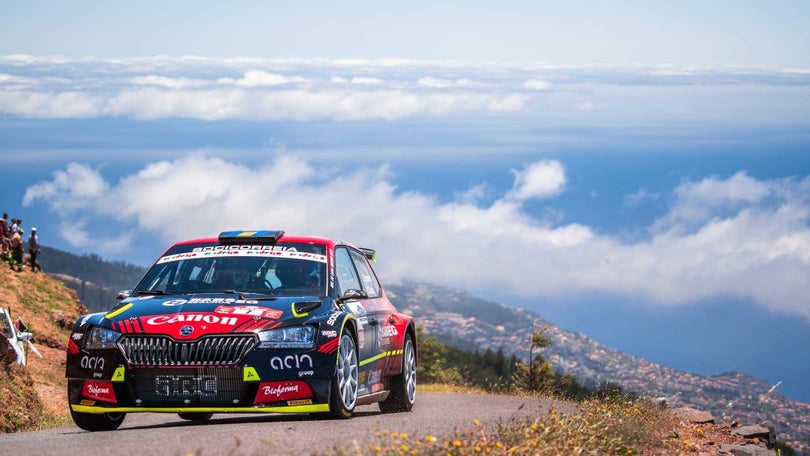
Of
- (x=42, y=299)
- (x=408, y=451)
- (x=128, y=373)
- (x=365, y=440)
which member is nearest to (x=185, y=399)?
(x=128, y=373)

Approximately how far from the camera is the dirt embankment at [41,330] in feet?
74.9

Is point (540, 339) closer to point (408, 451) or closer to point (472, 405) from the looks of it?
point (472, 405)

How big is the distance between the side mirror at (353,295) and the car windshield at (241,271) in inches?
8.8

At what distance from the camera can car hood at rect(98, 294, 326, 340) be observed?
10906 millimetres

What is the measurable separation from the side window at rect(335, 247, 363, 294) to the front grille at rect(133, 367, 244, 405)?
1.74 m

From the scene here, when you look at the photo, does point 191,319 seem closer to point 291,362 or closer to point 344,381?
point 291,362

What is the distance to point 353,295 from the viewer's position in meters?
12.4

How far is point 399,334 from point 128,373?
3.87 metres

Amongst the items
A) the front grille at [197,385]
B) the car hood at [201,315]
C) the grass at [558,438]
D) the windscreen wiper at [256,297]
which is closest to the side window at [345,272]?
the windscreen wiper at [256,297]

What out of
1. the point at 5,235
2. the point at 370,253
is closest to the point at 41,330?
the point at 5,235

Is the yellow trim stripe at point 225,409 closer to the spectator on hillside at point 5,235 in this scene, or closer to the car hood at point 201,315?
the car hood at point 201,315

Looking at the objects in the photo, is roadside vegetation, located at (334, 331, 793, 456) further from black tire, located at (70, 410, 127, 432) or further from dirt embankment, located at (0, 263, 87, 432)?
dirt embankment, located at (0, 263, 87, 432)

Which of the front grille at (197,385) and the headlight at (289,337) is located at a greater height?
the headlight at (289,337)

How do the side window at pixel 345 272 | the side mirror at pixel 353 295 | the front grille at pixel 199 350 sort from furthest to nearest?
the side window at pixel 345 272
the side mirror at pixel 353 295
the front grille at pixel 199 350
